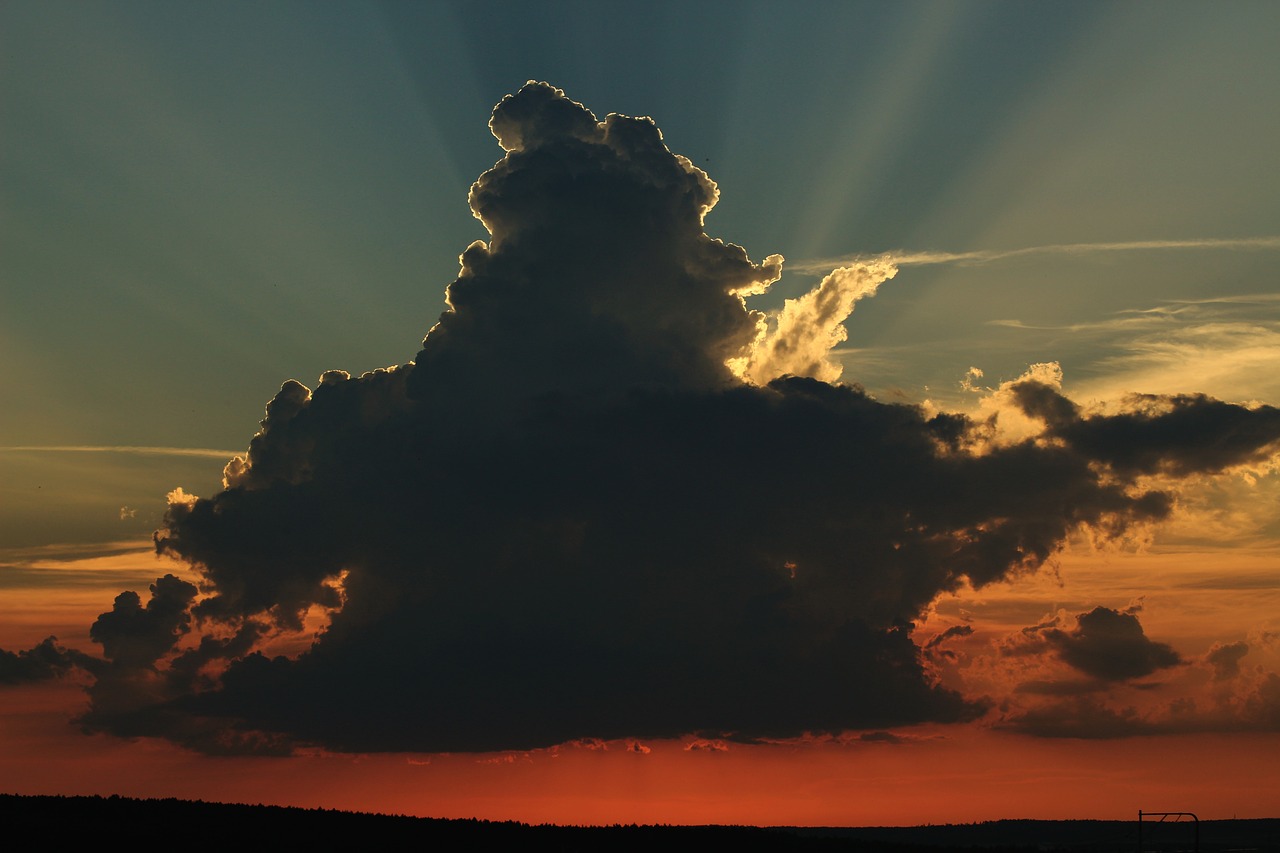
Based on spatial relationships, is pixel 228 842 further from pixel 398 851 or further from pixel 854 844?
pixel 854 844

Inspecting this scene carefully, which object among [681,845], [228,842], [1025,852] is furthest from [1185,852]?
[228,842]

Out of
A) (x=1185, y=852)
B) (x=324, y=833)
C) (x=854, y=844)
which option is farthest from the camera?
(x=1185, y=852)

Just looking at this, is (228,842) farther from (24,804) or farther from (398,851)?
(24,804)

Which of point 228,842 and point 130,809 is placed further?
point 130,809

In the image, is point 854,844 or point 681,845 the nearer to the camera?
point 681,845

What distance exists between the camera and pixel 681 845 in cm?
11519

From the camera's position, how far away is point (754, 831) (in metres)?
132

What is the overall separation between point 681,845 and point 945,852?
→ 31.6 m

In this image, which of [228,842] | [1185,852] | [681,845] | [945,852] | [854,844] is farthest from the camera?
[1185,852]

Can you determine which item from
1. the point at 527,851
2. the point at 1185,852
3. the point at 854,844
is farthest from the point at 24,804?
the point at 1185,852

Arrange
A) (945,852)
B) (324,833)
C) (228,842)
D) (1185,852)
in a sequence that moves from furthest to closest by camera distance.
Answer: (1185,852) < (324,833) < (228,842) < (945,852)

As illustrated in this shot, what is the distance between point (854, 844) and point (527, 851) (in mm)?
41166

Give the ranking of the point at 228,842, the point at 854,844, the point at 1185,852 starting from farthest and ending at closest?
the point at 1185,852
the point at 854,844
the point at 228,842

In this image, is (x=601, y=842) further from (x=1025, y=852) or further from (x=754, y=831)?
(x=1025, y=852)
